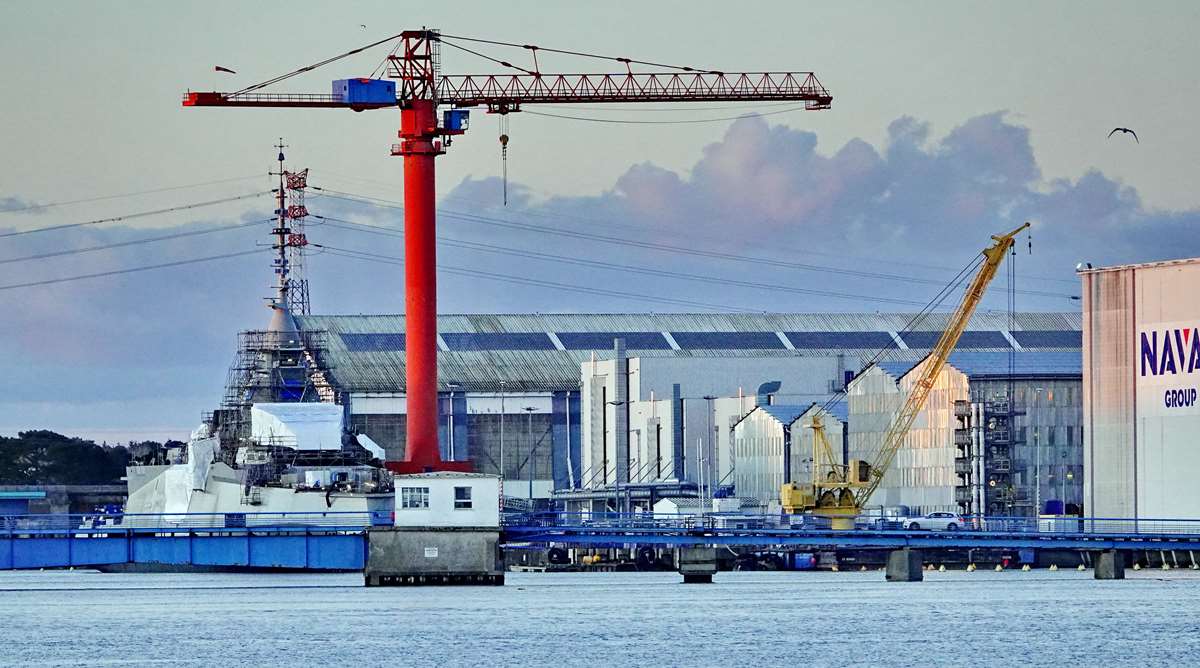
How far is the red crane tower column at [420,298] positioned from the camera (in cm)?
15400

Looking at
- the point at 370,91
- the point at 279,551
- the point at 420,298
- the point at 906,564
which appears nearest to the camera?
the point at 279,551

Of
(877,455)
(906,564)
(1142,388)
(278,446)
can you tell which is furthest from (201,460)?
(1142,388)

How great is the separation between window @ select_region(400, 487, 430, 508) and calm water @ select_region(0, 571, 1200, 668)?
3939mm

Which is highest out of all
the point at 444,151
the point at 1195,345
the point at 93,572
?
the point at 444,151

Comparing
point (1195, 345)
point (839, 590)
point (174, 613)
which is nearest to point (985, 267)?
point (1195, 345)

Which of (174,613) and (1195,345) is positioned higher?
(1195,345)

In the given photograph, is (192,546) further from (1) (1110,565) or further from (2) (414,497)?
(1) (1110,565)

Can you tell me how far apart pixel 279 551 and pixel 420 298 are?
32882 mm

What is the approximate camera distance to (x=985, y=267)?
16188cm

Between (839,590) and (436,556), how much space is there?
19.1 m

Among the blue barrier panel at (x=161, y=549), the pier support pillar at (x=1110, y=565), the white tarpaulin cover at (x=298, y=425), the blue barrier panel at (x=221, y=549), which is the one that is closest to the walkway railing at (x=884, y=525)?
the pier support pillar at (x=1110, y=565)

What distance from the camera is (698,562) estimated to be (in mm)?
132250

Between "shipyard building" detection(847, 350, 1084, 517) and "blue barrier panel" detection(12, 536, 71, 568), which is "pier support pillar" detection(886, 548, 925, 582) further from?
"blue barrier panel" detection(12, 536, 71, 568)

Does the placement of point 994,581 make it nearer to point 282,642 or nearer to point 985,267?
point 985,267
